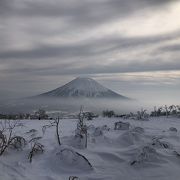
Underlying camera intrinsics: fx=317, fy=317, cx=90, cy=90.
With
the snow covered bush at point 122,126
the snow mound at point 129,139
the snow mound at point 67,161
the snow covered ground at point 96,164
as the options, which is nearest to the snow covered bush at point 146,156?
the snow covered ground at point 96,164

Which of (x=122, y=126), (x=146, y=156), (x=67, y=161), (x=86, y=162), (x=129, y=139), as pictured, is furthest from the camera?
(x=122, y=126)

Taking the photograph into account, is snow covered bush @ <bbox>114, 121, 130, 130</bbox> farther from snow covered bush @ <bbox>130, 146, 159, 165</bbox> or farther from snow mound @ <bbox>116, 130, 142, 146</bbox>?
snow covered bush @ <bbox>130, 146, 159, 165</bbox>

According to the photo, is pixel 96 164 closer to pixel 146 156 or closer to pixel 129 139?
pixel 146 156

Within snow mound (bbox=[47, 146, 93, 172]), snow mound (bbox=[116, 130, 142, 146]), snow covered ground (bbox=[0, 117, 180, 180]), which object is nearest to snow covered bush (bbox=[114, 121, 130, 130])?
snow mound (bbox=[116, 130, 142, 146])

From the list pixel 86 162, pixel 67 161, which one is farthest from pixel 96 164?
pixel 67 161

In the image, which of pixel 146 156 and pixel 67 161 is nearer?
pixel 67 161

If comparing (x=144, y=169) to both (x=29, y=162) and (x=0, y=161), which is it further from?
(x=0, y=161)

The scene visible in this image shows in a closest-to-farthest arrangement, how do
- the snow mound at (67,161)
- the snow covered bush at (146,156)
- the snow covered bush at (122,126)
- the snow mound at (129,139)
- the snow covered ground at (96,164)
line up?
the snow covered ground at (96,164)
the snow mound at (67,161)
the snow covered bush at (146,156)
the snow mound at (129,139)
the snow covered bush at (122,126)

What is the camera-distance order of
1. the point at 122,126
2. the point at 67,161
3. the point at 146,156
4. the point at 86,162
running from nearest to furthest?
1. the point at 86,162
2. the point at 67,161
3. the point at 146,156
4. the point at 122,126

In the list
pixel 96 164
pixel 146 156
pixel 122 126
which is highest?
pixel 122 126

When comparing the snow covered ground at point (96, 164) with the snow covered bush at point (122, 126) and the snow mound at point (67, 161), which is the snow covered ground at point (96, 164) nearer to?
the snow mound at point (67, 161)

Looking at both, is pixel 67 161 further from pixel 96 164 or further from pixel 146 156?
pixel 146 156

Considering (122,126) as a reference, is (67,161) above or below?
below

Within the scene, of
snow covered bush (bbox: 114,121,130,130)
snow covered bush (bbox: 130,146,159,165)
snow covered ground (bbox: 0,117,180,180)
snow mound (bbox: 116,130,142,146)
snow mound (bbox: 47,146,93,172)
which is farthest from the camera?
snow covered bush (bbox: 114,121,130,130)
